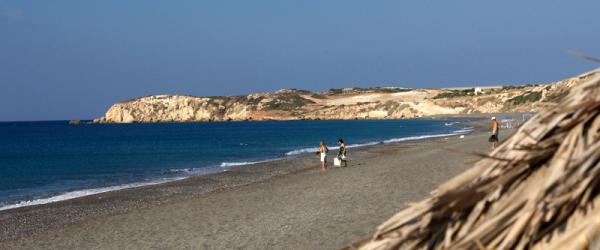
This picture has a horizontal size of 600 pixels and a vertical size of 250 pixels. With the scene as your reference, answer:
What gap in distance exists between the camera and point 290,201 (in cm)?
1709

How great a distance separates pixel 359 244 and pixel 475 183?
0.75m

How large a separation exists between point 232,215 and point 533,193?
13332 mm

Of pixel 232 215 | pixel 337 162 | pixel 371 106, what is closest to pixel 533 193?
pixel 232 215

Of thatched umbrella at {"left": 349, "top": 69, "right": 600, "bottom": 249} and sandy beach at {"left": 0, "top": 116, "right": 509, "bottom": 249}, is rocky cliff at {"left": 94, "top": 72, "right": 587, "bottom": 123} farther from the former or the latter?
thatched umbrella at {"left": 349, "top": 69, "right": 600, "bottom": 249}

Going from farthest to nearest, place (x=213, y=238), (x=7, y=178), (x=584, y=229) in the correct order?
1. (x=7, y=178)
2. (x=213, y=238)
3. (x=584, y=229)

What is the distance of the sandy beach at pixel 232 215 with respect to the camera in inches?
492

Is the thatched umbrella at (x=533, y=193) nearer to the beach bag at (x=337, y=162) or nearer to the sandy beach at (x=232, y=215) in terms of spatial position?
the sandy beach at (x=232, y=215)

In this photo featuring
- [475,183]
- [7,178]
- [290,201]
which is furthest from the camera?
[7,178]

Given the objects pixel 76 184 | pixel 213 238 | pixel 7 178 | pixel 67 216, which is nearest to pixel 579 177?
pixel 213 238

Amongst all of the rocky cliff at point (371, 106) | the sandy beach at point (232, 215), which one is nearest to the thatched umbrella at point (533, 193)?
the sandy beach at point (232, 215)

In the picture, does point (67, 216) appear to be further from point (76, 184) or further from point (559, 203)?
point (559, 203)

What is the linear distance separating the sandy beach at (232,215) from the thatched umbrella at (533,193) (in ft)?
19.9

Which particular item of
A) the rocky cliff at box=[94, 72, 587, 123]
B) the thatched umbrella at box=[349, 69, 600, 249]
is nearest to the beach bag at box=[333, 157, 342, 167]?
the thatched umbrella at box=[349, 69, 600, 249]

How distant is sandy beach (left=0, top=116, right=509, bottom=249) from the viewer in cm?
1249
